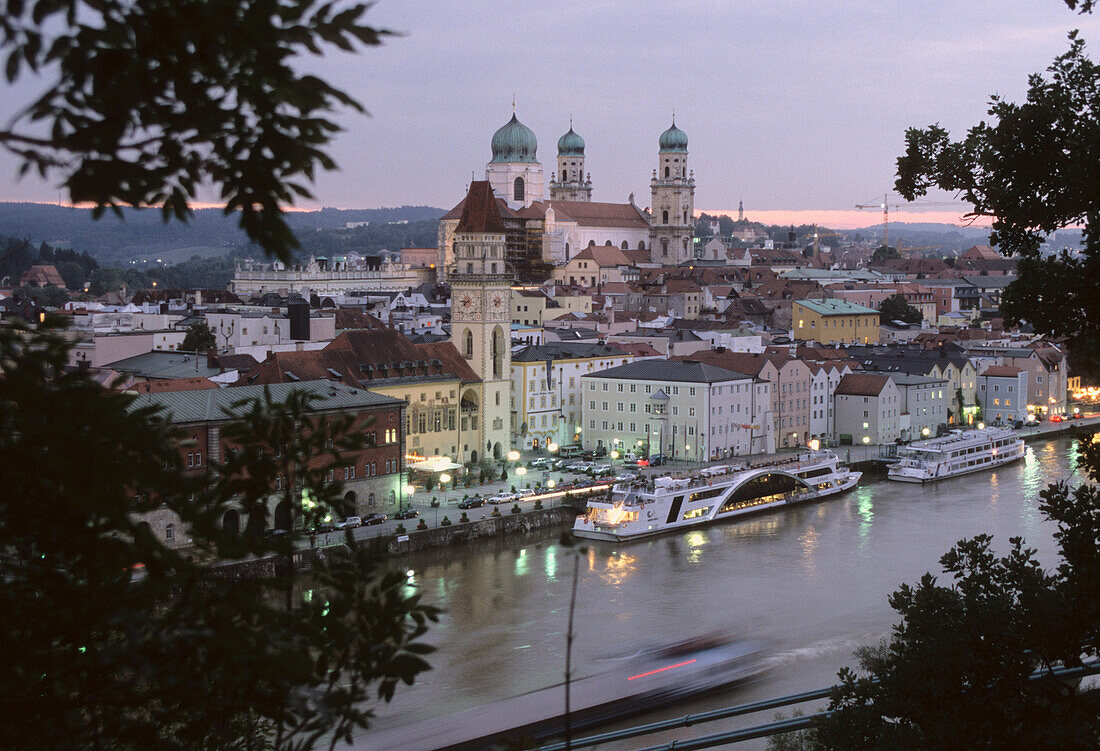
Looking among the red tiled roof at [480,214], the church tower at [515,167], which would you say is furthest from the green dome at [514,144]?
the red tiled roof at [480,214]

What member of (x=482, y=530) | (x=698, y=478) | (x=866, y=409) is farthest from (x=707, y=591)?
(x=866, y=409)

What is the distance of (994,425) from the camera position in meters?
20.2

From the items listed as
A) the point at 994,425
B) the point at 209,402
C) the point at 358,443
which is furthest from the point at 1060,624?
the point at 994,425

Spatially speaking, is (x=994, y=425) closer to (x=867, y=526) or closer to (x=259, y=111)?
(x=867, y=526)

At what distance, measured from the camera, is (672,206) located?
1563 inches

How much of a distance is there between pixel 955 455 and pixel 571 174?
26621 mm

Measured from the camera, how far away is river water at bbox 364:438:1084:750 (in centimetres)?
768

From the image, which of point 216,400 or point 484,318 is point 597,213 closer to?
point 484,318

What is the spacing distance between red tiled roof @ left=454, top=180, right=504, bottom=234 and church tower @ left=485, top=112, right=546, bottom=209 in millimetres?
20751

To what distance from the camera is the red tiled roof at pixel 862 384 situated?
18.1 metres

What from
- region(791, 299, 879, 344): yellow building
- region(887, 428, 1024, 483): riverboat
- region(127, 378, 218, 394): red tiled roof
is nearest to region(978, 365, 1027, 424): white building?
region(887, 428, 1024, 483): riverboat

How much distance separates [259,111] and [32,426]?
381 millimetres

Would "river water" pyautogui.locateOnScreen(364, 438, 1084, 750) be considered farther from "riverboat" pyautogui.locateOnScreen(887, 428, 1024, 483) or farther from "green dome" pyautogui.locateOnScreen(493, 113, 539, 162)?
"green dome" pyautogui.locateOnScreen(493, 113, 539, 162)

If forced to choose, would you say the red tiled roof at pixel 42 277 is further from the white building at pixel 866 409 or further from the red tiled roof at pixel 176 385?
the red tiled roof at pixel 176 385
